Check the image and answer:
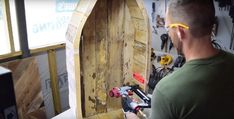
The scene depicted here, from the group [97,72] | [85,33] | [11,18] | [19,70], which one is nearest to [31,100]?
[19,70]

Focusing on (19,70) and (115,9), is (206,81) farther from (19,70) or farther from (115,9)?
(19,70)

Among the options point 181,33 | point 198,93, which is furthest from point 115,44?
point 198,93

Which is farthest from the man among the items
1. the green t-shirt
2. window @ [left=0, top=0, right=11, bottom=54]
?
window @ [left=0, top=0, right=11, bottom=54]

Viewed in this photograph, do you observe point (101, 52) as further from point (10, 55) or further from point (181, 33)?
point (10, 55)

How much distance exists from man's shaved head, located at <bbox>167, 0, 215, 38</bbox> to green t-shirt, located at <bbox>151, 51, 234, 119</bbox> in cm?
9

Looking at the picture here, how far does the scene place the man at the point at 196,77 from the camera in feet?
2.38

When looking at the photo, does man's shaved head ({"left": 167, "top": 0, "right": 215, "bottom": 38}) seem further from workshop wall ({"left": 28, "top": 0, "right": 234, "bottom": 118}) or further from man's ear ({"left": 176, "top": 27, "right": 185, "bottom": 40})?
workshop wall ({"left": 28, "top": 0, "right": 234, "bottom": 118})

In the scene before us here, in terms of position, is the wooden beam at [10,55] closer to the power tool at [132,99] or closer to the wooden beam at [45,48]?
the wooden beam at [45,48]

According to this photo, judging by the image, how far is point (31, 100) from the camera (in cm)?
200

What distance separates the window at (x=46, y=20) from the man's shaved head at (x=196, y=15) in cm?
150

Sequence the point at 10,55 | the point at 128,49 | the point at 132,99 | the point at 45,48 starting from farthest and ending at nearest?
the point at 45,48 → the point at 10,55 → the point at 128,49 → the point at 132,99

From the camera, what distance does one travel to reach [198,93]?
73 cm

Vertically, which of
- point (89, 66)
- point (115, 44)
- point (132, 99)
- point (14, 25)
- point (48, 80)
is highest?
point (14, 25)

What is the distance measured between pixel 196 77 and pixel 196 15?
193 mm
